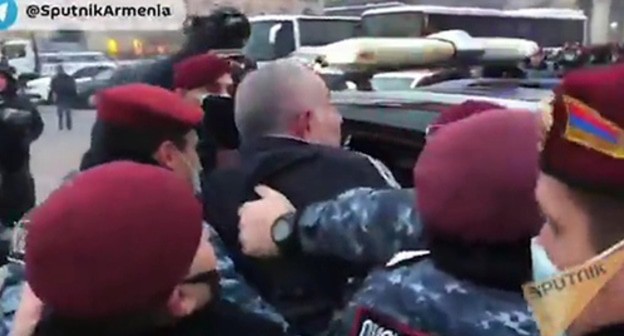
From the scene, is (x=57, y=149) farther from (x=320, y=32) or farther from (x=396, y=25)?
(x=320, y=32)

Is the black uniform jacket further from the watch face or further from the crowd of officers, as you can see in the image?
the watch face

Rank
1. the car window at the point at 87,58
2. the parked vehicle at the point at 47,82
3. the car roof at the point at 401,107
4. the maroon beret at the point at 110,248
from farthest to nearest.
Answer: the car window at the point at 87,58, the parked vehicle at the point at 47,82, the car roof at the point at 401,107, the maroon beret at the point at 110,248

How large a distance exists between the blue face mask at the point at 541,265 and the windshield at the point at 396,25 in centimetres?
1778

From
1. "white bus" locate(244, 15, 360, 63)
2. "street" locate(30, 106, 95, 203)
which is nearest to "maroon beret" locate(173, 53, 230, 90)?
"street" locate(30, 106, 95, 203)

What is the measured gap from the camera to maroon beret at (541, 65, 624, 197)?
1804 millimetres

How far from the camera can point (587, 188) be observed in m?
1.83

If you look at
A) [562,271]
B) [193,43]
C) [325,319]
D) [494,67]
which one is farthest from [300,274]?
[494,67]

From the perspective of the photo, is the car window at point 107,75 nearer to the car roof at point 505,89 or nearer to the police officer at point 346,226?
the car roof at point 505,89

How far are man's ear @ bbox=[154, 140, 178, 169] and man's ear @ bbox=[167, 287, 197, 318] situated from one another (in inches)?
45.9

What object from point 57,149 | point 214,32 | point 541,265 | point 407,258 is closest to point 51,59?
point 57,149

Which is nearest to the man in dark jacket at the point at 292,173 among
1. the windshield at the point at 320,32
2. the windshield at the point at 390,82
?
the windshield at the point at 390,82

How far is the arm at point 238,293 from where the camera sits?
8.43ft

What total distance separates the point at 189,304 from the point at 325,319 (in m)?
1.00

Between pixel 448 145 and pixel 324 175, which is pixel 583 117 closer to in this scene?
pixel 448 145
